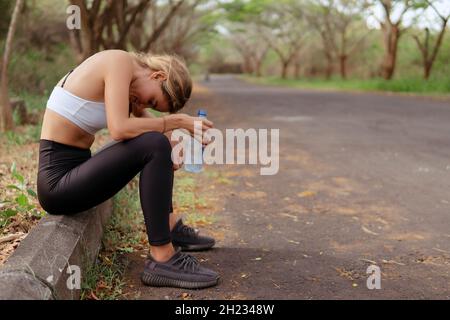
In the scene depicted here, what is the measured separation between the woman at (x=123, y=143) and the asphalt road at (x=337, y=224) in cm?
21

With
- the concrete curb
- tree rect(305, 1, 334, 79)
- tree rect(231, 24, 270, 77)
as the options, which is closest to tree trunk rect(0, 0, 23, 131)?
the concrete curb

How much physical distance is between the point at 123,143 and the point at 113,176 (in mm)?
166

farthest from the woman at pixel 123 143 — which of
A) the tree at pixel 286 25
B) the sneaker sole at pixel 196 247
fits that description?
the tree at pixel 286 25

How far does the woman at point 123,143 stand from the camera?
8.14 feet

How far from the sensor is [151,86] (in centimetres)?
260

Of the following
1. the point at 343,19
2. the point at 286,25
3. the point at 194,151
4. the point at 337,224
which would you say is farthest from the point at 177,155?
the point at 286,25

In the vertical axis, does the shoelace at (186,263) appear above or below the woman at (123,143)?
below

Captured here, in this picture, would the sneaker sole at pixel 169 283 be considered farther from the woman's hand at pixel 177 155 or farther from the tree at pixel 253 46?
the tree at pixel 253 46

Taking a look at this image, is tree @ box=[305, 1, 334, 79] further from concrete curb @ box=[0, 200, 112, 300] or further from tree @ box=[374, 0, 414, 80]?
concrete curb @ box=[0, 200, 112, 300]

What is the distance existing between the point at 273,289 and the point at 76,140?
123cm

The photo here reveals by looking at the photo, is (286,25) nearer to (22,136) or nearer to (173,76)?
(22,136)

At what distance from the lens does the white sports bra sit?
2572mm
